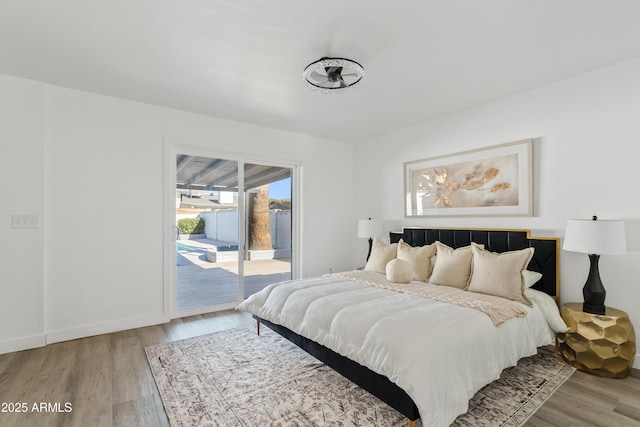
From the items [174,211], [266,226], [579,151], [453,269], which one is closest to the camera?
[579,151]

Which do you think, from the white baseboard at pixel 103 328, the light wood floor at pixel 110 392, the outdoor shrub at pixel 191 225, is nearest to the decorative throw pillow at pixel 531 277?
the light wood floor at pixel 110 392

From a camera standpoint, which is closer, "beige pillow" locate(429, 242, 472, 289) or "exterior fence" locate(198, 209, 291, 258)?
"beige pillow" locate(429, 242, 472, 289)

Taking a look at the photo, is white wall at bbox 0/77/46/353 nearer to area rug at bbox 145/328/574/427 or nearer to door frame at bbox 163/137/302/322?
door frame at bbox 163/137/302/322

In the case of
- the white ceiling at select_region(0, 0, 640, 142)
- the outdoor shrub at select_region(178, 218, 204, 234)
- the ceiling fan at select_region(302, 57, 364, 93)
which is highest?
the white ceiling at select_region(0, 0, 640, 142)

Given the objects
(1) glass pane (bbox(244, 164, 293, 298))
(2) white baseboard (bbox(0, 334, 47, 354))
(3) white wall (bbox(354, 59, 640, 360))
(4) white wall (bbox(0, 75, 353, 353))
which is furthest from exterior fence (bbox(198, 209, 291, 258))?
(3) white wall (bbox(354, 59, 640, 360))

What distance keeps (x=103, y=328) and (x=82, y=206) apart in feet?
4.40

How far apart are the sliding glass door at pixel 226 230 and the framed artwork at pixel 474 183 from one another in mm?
1973

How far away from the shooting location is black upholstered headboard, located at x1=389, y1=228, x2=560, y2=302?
298 centimetres

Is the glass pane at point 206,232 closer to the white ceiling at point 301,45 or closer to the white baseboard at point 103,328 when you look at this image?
the white baseboard at point 103,328

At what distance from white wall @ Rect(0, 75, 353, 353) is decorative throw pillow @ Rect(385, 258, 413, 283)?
2728 millimetres

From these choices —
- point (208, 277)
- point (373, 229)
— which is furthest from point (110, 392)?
point (373, 229)

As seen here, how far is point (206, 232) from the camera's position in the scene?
4238 mm

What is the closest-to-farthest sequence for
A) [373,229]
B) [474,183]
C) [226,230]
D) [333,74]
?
1. [333,74]
2. [474,183]
3. [226,230]
4. [373,229]

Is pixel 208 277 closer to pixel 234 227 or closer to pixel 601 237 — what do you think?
pixel 234 227
